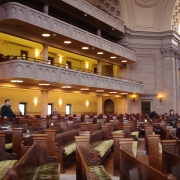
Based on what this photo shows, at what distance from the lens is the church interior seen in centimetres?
523

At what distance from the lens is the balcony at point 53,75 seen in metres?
15.5

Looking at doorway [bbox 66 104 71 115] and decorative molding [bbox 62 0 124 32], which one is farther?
doorway [bbox 66 104 71 115]

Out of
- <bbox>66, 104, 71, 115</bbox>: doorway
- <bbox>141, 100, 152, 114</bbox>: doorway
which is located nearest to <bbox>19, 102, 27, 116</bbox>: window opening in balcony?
<bbox>66, 104, 71, 115</bbox>: doorway

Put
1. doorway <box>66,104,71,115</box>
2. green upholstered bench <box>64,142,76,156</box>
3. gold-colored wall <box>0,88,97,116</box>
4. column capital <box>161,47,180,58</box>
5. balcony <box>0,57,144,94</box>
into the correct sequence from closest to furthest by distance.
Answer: green upholstered bench <box>64,142,76,156</box>
balcony <box>0,57,144,94</box>
gold-colored wall <box>0,88,97,116</box>
doorway <box>66,104,71,115</box>
column capital <box>161,47,180,58</box>

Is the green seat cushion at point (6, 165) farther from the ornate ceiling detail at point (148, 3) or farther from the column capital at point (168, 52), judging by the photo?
the ornate ceiling detail at point (148, 3)

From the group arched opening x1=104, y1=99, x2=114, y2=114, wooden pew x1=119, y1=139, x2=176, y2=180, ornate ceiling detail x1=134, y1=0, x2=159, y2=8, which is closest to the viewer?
wooden pew x1=119, y1=139, x2=176, y2=180

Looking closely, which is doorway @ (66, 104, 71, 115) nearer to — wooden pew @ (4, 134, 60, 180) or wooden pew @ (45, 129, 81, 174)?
wooden pew @ (45, 129, 81, 174)

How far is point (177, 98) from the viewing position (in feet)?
97.1

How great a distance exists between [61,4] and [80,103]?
1041 cm

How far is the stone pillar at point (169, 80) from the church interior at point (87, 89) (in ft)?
0.32

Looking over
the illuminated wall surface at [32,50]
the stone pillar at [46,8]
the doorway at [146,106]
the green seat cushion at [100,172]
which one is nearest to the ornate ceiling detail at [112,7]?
the illuminated wall surface at [32,50]

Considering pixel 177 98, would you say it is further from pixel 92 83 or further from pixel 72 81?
pixel 72 81

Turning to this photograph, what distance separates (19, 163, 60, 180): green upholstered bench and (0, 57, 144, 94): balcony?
1103 centimetres

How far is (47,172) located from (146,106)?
82.6ft
